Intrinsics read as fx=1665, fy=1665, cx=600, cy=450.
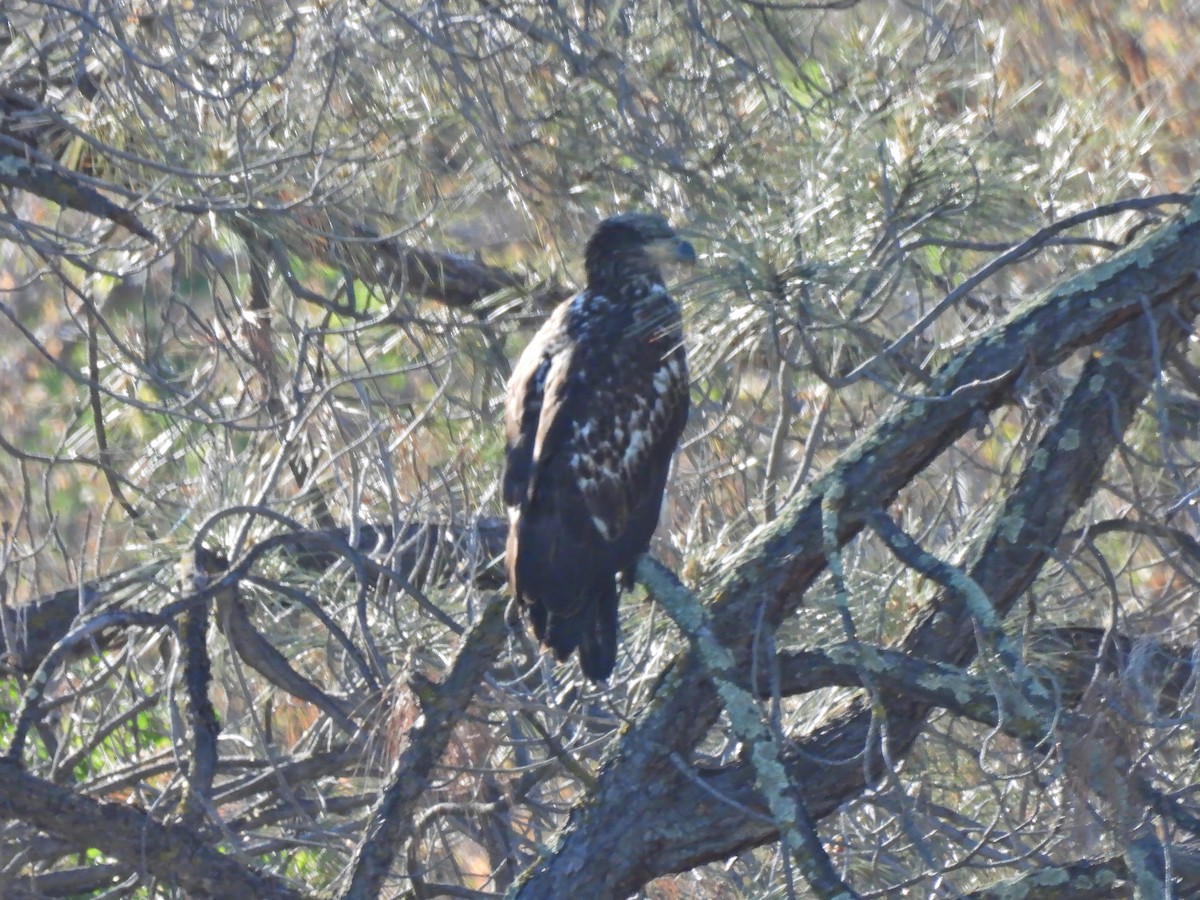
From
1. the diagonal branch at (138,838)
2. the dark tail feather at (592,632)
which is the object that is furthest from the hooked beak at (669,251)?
the diagonal branch at (138,838)

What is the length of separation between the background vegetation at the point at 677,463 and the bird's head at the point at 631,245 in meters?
0.11

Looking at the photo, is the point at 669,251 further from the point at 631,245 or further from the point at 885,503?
the point at 885,503

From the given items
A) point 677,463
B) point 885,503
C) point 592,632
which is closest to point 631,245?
point 677,463

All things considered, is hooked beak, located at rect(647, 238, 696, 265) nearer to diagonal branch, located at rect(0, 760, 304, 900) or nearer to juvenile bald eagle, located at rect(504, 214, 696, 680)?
juvenile bald eagle, located at rect(504, 214, 696, 680)

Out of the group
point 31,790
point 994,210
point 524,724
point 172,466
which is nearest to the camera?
point 31,790

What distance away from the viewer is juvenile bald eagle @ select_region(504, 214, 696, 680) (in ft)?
8.93

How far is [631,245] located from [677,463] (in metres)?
0.67

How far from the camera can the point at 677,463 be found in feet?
11.9

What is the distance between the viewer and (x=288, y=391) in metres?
3.49

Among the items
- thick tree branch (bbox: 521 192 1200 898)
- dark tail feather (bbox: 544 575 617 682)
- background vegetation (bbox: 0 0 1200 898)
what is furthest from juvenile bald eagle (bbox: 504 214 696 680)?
A: thick tree branch (bbox: 521 192 1200 898)

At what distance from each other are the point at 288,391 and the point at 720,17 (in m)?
1.18

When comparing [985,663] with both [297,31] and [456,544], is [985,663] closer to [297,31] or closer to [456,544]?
[456,544]

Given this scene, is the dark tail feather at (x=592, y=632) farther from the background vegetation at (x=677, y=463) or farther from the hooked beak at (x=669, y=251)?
the hooked beak at (x=669, y=251)

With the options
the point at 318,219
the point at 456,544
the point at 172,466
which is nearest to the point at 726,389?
the point at 456,544
